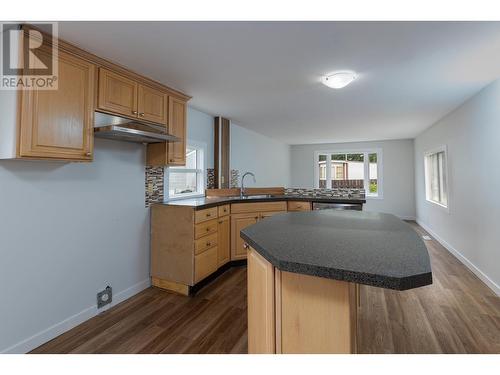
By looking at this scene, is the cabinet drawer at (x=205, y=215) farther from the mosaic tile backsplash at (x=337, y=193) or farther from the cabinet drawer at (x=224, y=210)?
the mosaic tile backsplash at (x=337, y=193)

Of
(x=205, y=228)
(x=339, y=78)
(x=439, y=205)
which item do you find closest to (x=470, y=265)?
(x=439, y=205)

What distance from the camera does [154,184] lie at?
114 inches

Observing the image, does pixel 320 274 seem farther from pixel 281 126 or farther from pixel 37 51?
pixel 281 126

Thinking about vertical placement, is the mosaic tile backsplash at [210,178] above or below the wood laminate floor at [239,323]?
above

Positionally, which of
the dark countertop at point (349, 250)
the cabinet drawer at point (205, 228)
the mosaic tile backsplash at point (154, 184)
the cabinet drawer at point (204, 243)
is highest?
the mosaic tile backsplash at point (154, 184)

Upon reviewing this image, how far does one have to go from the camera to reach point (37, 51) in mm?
1610

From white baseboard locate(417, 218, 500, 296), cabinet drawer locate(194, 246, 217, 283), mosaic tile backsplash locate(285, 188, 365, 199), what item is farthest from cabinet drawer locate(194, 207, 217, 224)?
white baseboard locate(417, 218, 500, 296)

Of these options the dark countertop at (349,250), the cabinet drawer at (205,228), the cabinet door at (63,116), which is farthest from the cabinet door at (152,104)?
the dark countertop at (349,250)

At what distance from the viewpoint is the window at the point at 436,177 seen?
4431 millimetres

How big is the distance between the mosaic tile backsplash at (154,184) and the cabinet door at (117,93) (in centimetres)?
77

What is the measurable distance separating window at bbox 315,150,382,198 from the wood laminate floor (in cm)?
472

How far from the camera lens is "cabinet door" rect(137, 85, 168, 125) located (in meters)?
2.36

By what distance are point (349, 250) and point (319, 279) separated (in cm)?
19
